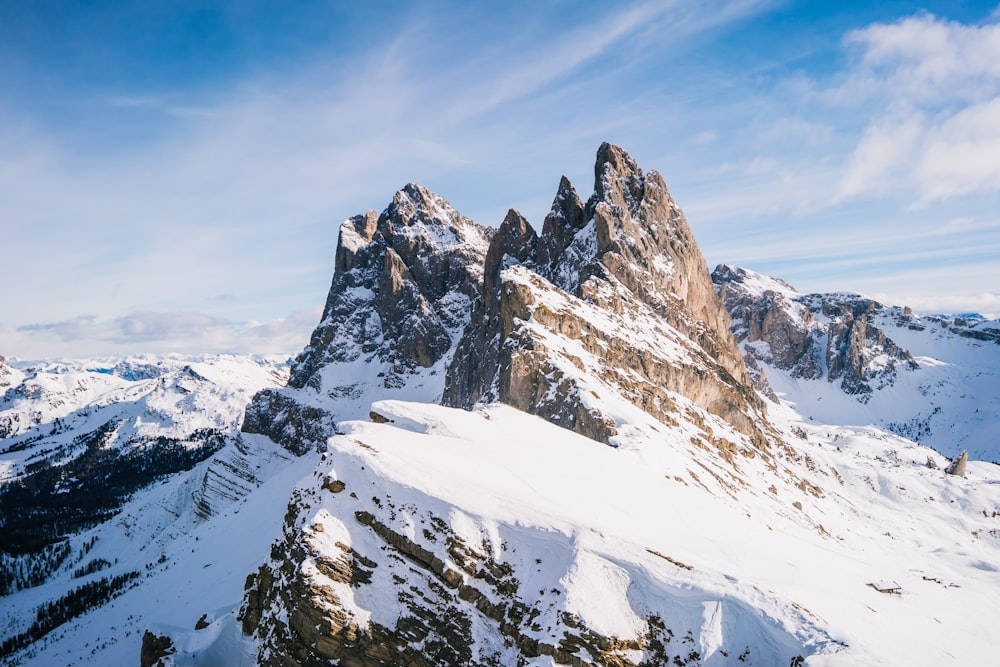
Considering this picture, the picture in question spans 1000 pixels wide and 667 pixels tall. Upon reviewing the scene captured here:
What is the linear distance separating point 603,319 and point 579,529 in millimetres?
54727

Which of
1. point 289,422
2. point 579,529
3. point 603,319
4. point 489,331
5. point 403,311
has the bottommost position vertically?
point 289,422

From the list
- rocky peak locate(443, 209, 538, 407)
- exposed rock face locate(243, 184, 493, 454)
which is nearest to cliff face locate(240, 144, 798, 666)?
rocky peak locate(443, 209, 538, 407)

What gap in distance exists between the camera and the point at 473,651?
31.0 meters

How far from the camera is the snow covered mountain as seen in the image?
30750 millimetres

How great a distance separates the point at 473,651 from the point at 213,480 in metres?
136

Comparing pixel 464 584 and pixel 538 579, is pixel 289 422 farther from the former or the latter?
pixel 538 579

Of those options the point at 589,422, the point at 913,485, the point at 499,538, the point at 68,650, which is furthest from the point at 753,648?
the point at 913,485

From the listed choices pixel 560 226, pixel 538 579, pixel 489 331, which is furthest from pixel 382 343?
pixel 538 579

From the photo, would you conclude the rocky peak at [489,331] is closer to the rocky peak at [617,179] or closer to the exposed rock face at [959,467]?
the rocky peak at [617,179]

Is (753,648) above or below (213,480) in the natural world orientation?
above

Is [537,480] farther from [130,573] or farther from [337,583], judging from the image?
[130,573]

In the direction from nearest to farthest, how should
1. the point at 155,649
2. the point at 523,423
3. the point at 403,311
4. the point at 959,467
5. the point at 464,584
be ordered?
the point at 464,584, the point at 155,649, the point at 523,423, the point at 959,467, the point at 403,311

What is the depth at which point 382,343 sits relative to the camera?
183 m

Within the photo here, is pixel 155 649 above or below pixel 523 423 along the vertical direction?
below
